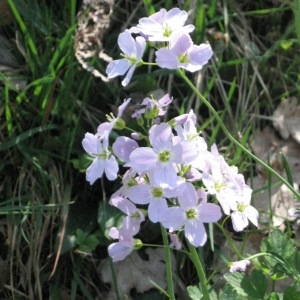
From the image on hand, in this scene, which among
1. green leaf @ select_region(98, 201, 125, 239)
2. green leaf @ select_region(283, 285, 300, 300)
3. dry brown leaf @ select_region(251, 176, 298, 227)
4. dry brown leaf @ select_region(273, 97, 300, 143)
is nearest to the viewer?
green leaf @ select_region(283, 285, 300, 300)

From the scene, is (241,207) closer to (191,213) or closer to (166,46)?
(191,213)

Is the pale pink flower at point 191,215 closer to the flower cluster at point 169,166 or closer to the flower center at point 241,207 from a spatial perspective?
the flower cluster at point 169,166

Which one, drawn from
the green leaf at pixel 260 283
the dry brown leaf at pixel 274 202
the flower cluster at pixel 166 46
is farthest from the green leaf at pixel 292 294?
the dry brown leaf at pixel 274 202

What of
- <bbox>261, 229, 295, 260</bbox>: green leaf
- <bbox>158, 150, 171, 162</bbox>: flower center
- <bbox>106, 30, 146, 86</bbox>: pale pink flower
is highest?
<bbox>106, 30, 146, 86</bbox>: pale pink flower

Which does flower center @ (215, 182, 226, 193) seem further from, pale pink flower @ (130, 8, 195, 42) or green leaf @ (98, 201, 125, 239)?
green leaf @ (98, 201, 125, 239)

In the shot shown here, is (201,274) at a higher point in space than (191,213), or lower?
lower

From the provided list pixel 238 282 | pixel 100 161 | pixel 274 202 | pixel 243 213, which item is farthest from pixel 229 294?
pixel 274 202

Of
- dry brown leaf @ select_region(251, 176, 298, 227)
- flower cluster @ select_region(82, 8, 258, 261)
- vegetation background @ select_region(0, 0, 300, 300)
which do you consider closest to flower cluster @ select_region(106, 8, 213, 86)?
flower cluster @ select_region(82, 8, 258, 261)
